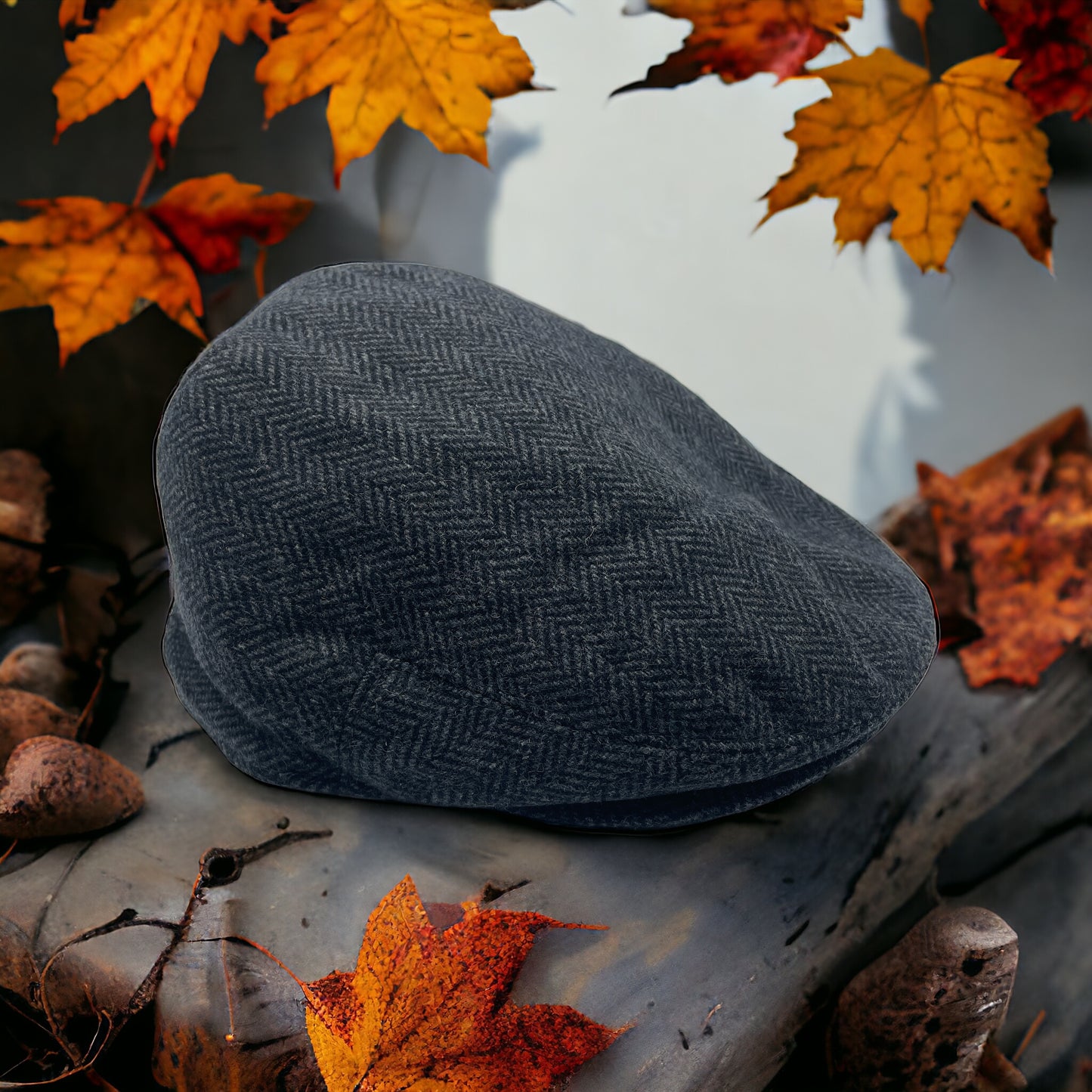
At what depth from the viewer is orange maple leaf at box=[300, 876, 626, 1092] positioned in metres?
0.68

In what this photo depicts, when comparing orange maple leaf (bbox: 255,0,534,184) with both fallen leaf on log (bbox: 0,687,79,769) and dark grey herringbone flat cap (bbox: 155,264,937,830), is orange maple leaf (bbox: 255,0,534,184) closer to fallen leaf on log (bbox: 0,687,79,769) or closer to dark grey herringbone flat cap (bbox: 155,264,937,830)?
dark grey herringbone flat cap (bbox: 155,264,937,830)

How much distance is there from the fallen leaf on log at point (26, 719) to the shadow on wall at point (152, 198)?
0.98 feet

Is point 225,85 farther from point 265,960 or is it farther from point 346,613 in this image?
point 265,960

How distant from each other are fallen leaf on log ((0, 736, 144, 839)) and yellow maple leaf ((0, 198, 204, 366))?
1.76ft

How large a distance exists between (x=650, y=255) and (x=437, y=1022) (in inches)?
35.5

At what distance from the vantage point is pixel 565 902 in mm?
815

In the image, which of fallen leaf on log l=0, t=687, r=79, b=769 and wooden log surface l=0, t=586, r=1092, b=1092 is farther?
fallen leaf on log l=0, t=687, r=79, b=769

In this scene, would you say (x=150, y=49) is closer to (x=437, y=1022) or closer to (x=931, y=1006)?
(x=437, y=1022)

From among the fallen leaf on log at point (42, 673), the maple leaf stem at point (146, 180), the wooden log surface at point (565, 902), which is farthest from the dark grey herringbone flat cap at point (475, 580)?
the maple leaf stem at point (146, 180)

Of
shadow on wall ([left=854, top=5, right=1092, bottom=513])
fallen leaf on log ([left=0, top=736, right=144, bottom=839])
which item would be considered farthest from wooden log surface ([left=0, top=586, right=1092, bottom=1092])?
shadow on wall ([left=854, top=5, right=1092, bottom=513])

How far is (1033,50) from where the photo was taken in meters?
1.06

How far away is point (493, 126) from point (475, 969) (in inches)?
37.7

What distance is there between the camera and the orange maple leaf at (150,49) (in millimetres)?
1108

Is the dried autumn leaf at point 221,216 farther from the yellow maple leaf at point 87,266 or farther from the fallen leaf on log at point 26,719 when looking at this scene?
the fallen leaf on log at point 26,719
